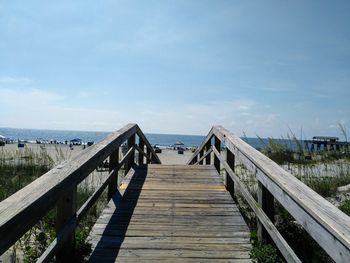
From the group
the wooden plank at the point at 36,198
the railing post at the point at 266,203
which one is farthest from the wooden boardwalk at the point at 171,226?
the wooden plank at the point at 36,198

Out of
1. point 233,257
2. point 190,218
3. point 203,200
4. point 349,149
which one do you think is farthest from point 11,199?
point 349,149

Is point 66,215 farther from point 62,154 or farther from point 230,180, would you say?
point 62,154

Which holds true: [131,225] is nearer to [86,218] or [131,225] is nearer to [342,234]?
[86,218]

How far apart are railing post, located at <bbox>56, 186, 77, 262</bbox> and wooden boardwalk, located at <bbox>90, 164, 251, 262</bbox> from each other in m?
0.26

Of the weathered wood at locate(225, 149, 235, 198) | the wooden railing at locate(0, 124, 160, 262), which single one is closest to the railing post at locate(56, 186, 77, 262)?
the wooden railing at locate(0, 124, 160, 262)

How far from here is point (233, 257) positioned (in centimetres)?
318

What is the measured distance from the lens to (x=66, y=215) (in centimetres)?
276

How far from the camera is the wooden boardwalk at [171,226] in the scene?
3215 millimetres

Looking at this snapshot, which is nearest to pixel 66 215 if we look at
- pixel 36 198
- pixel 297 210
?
Answer: pixel 36 198

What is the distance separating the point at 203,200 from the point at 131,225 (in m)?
1.39

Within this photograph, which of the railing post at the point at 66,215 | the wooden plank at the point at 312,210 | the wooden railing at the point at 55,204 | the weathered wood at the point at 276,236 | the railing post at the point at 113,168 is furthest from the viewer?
the railing post at the point at 113,168

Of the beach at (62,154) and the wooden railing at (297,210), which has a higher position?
the wooden railing at (297,210)

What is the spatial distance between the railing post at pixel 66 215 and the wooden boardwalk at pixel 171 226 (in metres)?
0.26

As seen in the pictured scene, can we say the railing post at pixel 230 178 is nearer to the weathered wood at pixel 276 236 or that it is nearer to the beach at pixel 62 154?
the weathered wood at pixel 276 236
